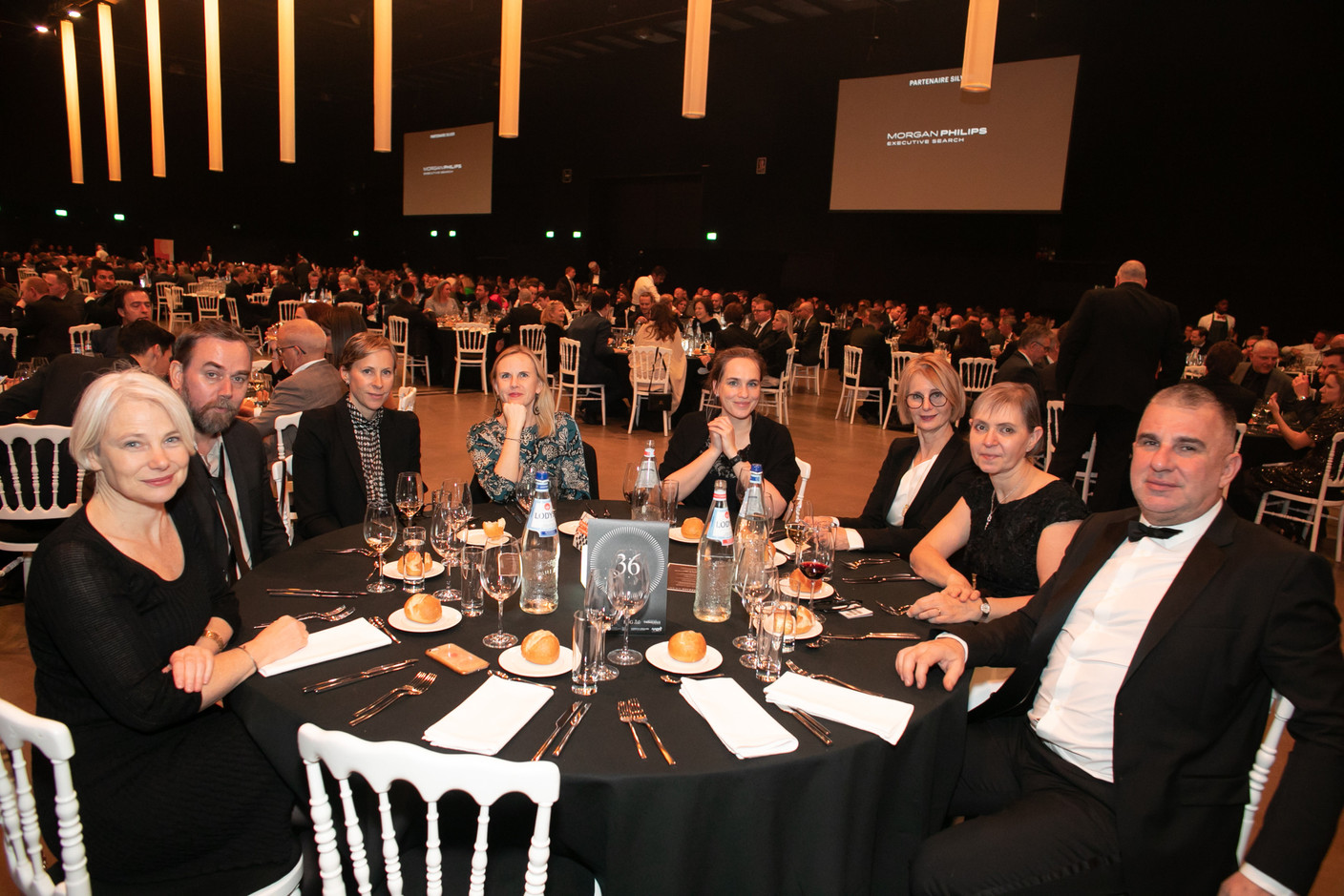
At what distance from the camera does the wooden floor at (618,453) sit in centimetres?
321

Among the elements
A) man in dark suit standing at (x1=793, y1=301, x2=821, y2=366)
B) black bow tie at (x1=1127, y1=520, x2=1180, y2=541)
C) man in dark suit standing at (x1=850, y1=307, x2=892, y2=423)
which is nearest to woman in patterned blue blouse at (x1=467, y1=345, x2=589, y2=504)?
black bow tie at (x1=1127, y1=520, x2=1180, y2=541)

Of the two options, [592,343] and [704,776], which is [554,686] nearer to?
[704,776]

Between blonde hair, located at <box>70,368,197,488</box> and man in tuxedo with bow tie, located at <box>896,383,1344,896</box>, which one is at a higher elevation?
blonde hair, located at <box>70,368,197,488</box>

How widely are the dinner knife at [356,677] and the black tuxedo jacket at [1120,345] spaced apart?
5.30m

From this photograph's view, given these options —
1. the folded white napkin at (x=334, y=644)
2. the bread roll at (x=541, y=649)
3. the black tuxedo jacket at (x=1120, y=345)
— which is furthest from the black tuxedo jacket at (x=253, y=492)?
the black tuxedo jacket at (x=1120, y=345)

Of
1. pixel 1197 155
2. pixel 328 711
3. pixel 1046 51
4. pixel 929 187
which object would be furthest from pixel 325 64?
pixel 328 711

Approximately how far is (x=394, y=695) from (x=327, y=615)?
457mm

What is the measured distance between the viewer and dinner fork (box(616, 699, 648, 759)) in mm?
1386

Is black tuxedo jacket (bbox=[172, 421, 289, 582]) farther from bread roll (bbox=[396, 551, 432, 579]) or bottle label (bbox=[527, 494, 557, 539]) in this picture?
bottle label (bbox=[527, 494, 557, 539])

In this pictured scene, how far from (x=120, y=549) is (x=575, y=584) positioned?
1.04 metres

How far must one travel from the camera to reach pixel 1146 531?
1778mm

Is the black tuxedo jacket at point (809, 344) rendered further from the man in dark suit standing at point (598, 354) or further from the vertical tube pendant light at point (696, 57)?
the vertical tube pendant light at point (696, 57)

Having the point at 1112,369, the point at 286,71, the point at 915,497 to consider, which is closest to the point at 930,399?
the point at 915,497

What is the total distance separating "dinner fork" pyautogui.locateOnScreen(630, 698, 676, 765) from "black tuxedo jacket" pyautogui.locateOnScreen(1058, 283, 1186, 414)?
16.7 feet
